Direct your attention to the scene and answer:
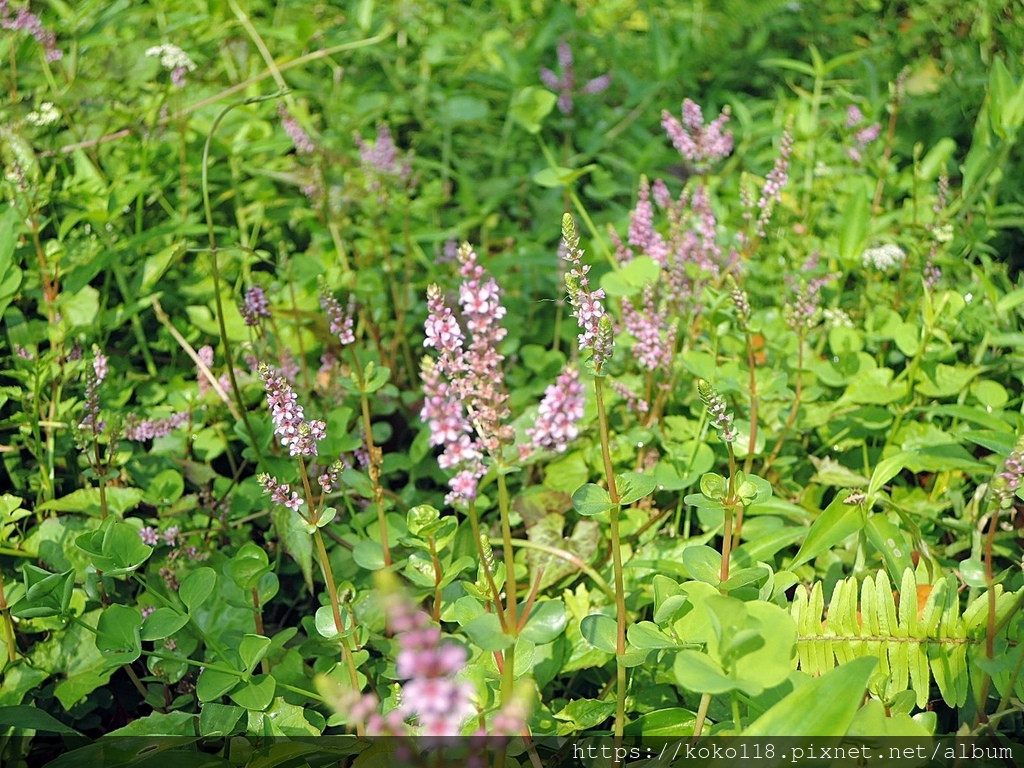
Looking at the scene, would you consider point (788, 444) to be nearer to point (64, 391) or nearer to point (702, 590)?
point (702, 590)

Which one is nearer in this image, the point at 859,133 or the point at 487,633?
the point at 487,633

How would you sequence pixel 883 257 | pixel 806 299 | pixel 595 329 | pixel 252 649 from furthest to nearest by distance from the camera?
pixel 883 257
pixel 806 299
pixel 252 649
pixel 595 329

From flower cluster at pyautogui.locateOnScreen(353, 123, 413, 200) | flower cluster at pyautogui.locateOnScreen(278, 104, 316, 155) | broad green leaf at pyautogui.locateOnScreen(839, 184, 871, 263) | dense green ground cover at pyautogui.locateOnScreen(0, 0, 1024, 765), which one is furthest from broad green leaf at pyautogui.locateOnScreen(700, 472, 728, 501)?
flower cluster at pyautogui.locateOnScreen(278, 104, 316, 155)

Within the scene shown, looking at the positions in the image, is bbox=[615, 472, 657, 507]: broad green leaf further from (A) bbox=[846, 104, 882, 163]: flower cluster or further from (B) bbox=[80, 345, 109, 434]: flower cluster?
(A) bbox=[846, 104, 882, 163]: flower cluster

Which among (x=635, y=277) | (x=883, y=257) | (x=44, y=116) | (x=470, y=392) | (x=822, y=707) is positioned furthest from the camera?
(x=44, y=116)

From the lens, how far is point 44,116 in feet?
9.34

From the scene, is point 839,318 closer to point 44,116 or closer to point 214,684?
point 214,684

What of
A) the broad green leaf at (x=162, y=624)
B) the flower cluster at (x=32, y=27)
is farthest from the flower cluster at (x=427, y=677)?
the flower cluster at (x=32, y=27)

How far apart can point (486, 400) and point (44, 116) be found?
2.28 metres

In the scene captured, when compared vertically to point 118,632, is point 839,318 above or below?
below

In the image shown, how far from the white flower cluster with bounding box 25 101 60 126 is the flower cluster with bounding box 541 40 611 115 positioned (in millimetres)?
1866

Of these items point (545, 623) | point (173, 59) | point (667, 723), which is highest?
point (173, 59)

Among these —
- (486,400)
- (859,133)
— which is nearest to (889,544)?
(486,400)

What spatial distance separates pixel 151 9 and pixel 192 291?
68.7 inches
